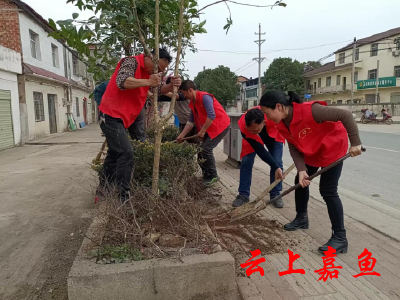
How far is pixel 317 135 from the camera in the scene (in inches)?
103

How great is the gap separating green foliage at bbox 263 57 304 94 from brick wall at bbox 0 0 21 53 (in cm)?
3859

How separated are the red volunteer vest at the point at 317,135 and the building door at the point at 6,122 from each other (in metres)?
10.3

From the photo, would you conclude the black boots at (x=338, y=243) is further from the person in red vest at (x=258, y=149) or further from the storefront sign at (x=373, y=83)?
the storefront sign at (x=373, y=83)

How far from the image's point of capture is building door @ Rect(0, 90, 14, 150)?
10109 mm

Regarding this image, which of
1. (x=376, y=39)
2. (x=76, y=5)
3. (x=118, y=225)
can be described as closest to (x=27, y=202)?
(x=118, y=225)

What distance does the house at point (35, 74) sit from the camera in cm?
1136

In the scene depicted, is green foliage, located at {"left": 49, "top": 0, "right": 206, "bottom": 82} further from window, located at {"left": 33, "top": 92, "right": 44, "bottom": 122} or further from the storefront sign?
the storefront sign

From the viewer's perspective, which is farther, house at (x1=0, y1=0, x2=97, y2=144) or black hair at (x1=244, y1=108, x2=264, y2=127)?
house at (x1=0, y1=0, x2=97, y2=144)

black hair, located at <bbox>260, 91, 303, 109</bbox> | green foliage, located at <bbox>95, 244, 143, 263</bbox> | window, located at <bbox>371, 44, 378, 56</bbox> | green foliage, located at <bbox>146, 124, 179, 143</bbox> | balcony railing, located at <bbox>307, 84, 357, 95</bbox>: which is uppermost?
window, located at <bbox>371, 44, 378, 56</bbox>

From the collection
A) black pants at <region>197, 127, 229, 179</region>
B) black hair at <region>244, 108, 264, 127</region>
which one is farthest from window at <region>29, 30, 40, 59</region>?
black hair at <region>244, 108, 264, 127</region>

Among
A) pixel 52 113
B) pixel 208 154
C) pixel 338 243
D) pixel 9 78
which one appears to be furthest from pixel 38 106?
pixel 338 243

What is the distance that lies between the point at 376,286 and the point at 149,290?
1.58m

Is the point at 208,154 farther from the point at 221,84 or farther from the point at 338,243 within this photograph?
the point at 221,84

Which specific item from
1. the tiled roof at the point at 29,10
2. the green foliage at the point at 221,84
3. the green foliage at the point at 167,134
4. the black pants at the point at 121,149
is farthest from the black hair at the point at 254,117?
the green foliage at the point at 221,84
